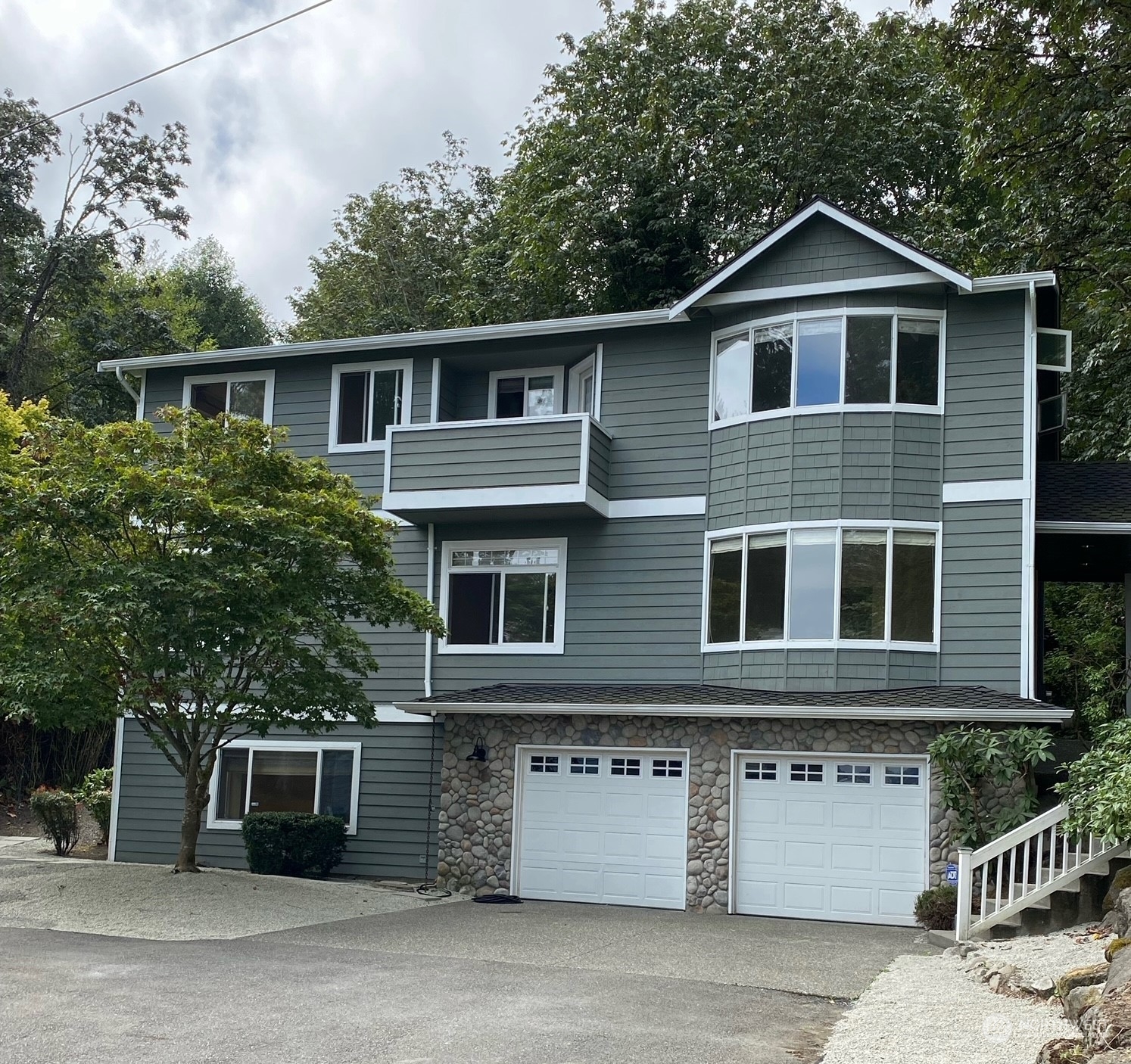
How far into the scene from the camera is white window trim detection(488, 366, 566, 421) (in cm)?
1908

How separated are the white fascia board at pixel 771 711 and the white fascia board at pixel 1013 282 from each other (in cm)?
506

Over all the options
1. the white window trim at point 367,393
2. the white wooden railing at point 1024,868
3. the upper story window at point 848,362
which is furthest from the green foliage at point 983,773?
the white window trim at point 367,393

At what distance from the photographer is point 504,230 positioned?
29625 mm

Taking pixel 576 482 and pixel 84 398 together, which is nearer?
pixel 576 482

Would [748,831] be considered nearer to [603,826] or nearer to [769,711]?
[769,711]

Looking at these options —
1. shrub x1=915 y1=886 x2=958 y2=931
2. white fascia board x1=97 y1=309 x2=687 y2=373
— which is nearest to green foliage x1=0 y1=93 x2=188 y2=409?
white fascia board x1=97 y1=309 x2=687 y2=373

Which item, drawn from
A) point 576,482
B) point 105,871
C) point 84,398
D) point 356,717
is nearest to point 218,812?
point 105,871

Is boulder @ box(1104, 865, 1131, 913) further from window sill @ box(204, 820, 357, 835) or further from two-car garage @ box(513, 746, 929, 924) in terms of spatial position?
window sill @ box(204, 820, 357, 835)

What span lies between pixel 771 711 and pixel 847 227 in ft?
20.4

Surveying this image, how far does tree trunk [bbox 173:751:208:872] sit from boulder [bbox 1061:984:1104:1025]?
10665 millimetres

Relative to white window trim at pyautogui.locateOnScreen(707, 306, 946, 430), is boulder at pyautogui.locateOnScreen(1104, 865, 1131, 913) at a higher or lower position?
lower

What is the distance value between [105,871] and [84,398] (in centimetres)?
1652

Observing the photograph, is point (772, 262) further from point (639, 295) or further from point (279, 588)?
point (639, 295)

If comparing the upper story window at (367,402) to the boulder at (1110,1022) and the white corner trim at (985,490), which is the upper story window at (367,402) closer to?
the white corner trim at (985,490)
